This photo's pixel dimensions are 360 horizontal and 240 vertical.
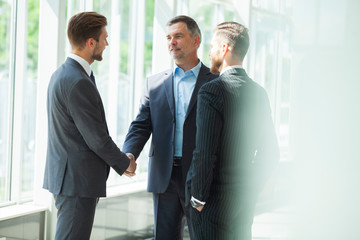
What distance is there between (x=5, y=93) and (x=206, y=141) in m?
1.93

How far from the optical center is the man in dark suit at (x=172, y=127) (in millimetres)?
2371

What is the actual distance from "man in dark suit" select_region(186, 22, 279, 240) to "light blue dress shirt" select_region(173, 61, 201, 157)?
0.65m

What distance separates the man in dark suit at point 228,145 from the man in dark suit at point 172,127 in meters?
0.57

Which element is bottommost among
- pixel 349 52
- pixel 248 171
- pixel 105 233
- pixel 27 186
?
pixel 105 233

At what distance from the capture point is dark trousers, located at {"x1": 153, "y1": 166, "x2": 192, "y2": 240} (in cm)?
238

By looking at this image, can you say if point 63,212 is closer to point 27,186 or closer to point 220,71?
Answer: point 220,71

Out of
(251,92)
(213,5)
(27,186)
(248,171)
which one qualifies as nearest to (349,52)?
(251,92)

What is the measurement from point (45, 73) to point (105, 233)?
4.71 ft

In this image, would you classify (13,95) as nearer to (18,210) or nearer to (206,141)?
(18,210)

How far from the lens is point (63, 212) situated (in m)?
1.96

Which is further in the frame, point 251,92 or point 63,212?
point 63,212

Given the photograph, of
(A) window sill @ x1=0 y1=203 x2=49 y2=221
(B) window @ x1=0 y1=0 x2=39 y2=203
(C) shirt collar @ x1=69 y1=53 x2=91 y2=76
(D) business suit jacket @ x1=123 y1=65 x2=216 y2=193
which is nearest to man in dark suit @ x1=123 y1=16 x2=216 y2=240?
(D) business suit jacket @ x1=123 y1=65 x2=216 y2=193

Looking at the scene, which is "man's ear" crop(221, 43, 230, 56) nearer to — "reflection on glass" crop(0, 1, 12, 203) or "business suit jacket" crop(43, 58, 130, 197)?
"business suit jacket" crop(43, 58, 130, 197)

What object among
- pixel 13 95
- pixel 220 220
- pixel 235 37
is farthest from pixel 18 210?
pixel 235 37
